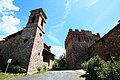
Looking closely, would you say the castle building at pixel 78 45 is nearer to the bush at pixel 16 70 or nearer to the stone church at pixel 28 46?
the stone church at pixel 28 46

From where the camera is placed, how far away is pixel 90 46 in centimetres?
2391

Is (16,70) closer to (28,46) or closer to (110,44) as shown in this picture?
(28,46)

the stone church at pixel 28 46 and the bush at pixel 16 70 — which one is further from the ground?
the stone church at pixel 28 46

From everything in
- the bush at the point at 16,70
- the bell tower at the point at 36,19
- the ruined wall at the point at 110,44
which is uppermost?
the bell tower at the point at 36,19

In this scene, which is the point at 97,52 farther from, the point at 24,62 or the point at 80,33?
the point at 24,62

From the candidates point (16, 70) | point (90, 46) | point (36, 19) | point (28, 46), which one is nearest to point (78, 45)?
point (90, 46)

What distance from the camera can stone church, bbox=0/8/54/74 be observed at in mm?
15150

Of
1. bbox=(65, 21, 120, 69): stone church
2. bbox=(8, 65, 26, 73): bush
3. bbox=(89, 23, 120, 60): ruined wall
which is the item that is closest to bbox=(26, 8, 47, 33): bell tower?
bbox=(8, 65, 26, 73): bush

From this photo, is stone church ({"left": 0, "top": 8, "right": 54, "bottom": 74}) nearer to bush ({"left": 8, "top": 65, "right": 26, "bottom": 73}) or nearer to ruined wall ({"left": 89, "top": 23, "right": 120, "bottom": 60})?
bush ({"left": 8, "top": 65, "right": 26, "bottom": 73})

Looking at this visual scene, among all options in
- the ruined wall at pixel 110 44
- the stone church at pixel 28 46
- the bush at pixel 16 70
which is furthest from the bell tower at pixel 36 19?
the ruined wall at pixel 110 44

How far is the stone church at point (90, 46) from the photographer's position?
53.4ft

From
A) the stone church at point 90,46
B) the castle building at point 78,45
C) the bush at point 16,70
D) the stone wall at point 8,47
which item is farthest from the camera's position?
the castle building at point 78,45

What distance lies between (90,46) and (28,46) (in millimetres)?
14302

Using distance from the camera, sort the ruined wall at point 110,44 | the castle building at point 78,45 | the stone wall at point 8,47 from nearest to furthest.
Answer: the ruined wall at point 110,44 < the stone wall at point 8,47 < the castle building at point 78,45
